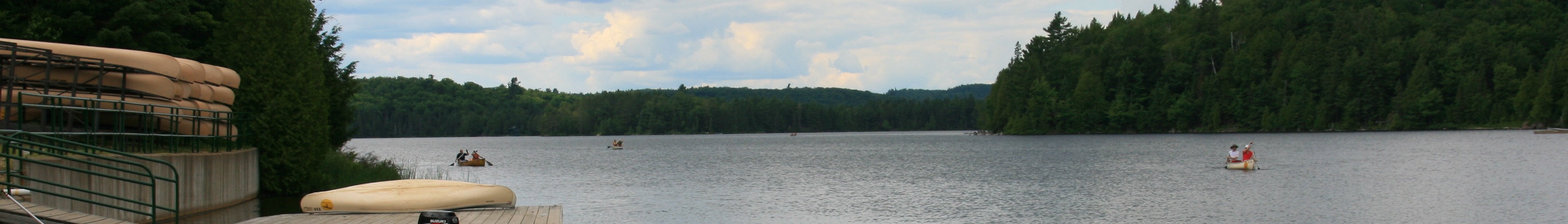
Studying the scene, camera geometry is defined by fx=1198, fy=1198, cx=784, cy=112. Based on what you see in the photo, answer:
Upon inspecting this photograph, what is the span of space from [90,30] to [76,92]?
8326 millimetres

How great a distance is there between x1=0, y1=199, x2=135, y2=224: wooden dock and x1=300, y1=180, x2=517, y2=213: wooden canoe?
16.0 ft

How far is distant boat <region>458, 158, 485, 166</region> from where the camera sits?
6122 cm

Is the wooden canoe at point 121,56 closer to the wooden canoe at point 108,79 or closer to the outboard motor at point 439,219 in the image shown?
the wooden canoe at point 108,79

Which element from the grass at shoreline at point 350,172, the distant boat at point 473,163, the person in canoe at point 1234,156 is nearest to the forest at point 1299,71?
the person in canoe at point 1234,156

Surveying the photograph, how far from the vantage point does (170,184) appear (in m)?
18.2

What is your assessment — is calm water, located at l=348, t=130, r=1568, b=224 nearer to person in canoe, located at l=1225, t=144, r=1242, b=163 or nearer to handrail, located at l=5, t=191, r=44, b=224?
person in canoe, located at l=1225, t=144, r=1242, b=163

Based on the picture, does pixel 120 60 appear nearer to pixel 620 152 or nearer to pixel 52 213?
pixel 52 213

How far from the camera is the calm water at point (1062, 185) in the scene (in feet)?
88.0

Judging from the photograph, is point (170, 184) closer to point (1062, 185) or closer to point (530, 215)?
point (530, 215)

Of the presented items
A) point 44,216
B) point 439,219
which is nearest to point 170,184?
point 44,216

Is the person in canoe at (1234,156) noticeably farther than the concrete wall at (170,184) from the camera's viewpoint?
Yes

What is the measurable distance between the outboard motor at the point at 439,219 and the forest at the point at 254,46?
12822mm

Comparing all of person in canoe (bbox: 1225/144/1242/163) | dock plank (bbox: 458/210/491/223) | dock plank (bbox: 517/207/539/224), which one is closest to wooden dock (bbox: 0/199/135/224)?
dock plank (bbox: 458/210/491/223)

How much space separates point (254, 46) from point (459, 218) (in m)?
10.9
